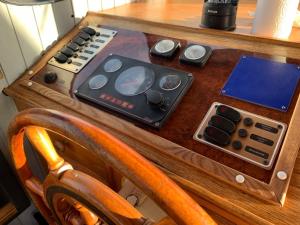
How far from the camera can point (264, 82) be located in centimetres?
75

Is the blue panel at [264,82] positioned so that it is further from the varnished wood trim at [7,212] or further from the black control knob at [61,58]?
the varnished wood trim at [7,212]

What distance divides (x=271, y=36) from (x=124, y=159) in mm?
696

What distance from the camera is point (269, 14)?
81cm

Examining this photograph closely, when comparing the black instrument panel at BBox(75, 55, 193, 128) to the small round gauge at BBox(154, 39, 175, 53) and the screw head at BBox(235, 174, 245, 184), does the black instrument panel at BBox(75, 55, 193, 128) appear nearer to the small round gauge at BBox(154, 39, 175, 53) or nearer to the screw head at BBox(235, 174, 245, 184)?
the small round gauge at BBox(154, 39, 175, 53)

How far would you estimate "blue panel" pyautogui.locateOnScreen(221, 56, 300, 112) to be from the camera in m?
0.71

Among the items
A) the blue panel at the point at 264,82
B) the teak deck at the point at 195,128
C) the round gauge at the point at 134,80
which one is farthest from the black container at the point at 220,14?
the round gauge at the point at 134,80

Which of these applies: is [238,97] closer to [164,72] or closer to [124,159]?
[164,72]

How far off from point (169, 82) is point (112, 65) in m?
0.21

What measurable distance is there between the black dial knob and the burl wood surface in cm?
5

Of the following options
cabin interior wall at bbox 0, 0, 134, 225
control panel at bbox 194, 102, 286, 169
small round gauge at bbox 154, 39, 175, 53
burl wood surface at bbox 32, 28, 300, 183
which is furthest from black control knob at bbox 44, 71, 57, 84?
control panel at bbox 194, 102, 286, 169

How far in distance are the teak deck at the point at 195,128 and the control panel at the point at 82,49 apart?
3 centimetres

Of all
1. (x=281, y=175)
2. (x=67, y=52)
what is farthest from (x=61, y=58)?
(x=281, y=175)

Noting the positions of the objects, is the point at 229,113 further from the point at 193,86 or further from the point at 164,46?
the point at 164,46

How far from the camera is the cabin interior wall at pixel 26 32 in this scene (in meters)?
0.90
